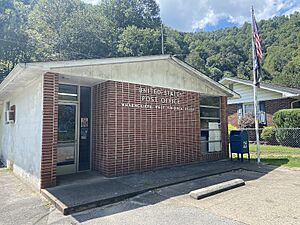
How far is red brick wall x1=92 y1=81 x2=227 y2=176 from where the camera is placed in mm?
7258

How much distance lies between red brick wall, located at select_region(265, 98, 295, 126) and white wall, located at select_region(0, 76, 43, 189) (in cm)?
1505

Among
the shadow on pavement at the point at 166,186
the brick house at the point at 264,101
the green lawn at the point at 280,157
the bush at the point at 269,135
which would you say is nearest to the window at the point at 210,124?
the shadow on pavement at the point at 166,186

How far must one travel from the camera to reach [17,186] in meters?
6.87

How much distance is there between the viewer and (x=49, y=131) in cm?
618

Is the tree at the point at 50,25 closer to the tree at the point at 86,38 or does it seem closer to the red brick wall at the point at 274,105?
the tree at the point at 86,38

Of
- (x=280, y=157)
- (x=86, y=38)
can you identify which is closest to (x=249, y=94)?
(x=280, y=157)

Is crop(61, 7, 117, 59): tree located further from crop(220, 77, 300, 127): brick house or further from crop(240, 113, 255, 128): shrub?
crop(240, 113, 255, 128): shrub

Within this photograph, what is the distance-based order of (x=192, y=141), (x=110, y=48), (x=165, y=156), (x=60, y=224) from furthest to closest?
(x=110, y=48) < (x=192, y=141) < (x=165, y=156) < (x=60, y=224)

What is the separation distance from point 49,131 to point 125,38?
93.1 ft

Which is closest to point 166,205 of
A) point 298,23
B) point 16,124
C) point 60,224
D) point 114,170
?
point 60,224

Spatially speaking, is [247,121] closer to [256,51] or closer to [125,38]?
[256,51]

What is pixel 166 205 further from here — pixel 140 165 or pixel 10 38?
pixel 10 38

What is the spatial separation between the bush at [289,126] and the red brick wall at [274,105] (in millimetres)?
1625

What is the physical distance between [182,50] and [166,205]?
3397cm
